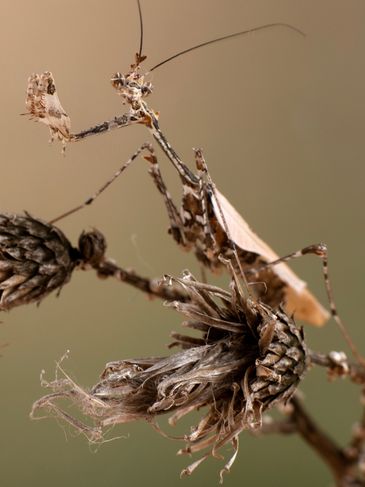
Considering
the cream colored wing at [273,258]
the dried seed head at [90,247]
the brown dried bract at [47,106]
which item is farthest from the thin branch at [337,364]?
the brown dried bract at [47,106]

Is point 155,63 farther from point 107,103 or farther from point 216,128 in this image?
point 216,128

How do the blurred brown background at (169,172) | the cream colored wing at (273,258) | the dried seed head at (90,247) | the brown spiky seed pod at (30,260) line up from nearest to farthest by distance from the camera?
the brown spiky seed pod at (30,260), the dried seed head at (90,247), the cream colored wing at (273,258), the blurred brown background at (169,172)

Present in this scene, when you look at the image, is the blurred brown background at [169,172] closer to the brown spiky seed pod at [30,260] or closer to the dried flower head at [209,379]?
the brown spiky seed pod at [30,260]

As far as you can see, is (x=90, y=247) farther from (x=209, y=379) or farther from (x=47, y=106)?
(x=209, y=379)

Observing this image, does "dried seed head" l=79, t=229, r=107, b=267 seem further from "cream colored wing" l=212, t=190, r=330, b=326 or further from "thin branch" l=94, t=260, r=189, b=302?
"cream colored wing" l=212, t=190, r=330, b=326

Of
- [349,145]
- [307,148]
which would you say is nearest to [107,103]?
[307,148]

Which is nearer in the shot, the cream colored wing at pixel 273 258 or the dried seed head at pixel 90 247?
the dried seed head at pixel 90 247
